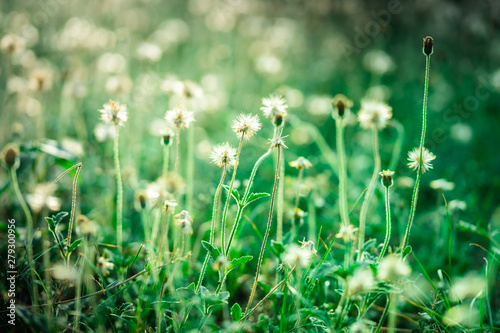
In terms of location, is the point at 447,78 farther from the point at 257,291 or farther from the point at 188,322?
the point at 188,322

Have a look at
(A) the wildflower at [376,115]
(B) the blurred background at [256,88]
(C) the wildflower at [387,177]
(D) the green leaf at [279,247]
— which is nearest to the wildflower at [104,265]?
(B) the blurred background at [256,88]

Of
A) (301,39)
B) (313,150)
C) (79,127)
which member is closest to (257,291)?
(313,150)

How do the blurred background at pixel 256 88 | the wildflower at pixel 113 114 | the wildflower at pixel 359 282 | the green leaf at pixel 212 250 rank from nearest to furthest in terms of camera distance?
1. the wildflower at pixel 359 282
2. the green leaf at pixel 212 250
3. the wildflower at pixel 113 114
4. the blurred background at pixel 256 88

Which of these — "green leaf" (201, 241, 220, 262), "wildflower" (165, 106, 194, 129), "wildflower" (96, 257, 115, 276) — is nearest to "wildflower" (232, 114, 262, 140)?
"wildflower" (165, 106, 194, 129)

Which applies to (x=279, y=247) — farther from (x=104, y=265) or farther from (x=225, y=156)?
(x=104, y=265)

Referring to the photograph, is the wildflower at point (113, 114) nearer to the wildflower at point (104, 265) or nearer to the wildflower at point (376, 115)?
the wildflower at point (104, 265)

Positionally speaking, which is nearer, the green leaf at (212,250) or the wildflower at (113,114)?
the green leaf at (212,250)

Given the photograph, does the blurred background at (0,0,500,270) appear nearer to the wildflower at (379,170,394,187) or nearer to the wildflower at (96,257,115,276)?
the wildflower at (96,257,115,276)
